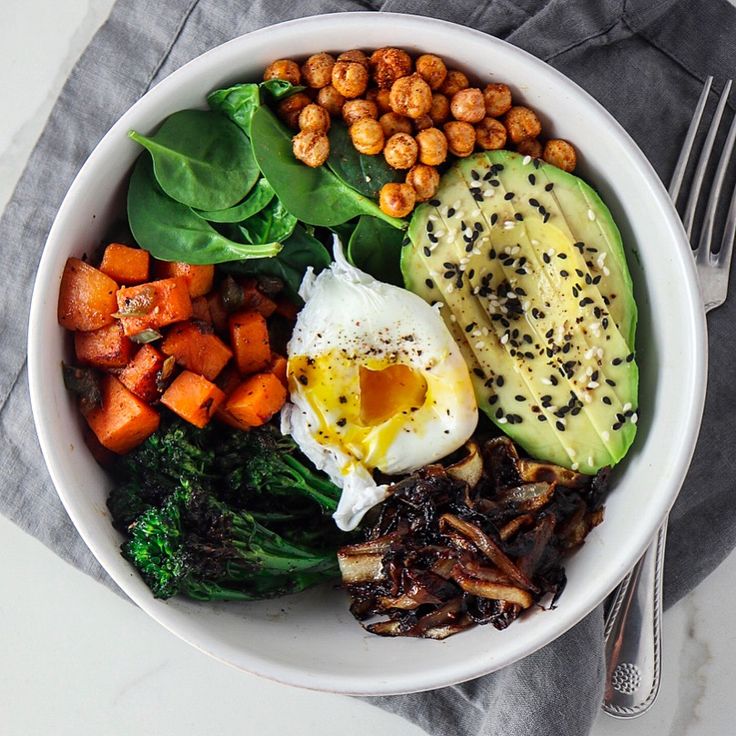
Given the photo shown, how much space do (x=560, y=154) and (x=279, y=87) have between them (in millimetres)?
736

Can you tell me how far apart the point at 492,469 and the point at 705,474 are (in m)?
0.74

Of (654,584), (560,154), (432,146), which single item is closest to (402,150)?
(432,146)

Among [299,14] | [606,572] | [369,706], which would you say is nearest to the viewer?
[606,572]

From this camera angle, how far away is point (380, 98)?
2219mm

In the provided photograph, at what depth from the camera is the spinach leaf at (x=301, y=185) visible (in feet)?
7.12

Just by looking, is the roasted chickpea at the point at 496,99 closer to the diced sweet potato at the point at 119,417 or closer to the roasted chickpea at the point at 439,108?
the roasted chickpea at the point at 439,108

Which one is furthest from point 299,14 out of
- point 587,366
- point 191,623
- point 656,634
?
point 656,634

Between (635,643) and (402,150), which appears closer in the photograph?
(402,150)

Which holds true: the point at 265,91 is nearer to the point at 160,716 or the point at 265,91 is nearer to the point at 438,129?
the point at 438,129

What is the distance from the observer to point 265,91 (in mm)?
2203

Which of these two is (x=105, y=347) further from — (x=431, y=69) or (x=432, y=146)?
(x=431, y=69)

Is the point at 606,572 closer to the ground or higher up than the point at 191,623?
higher up

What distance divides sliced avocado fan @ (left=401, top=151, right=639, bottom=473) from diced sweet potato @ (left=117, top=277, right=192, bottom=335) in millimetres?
596

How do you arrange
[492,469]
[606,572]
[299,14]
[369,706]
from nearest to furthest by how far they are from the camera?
[606,572]
[492,469]
[299,14]
[369,706]
